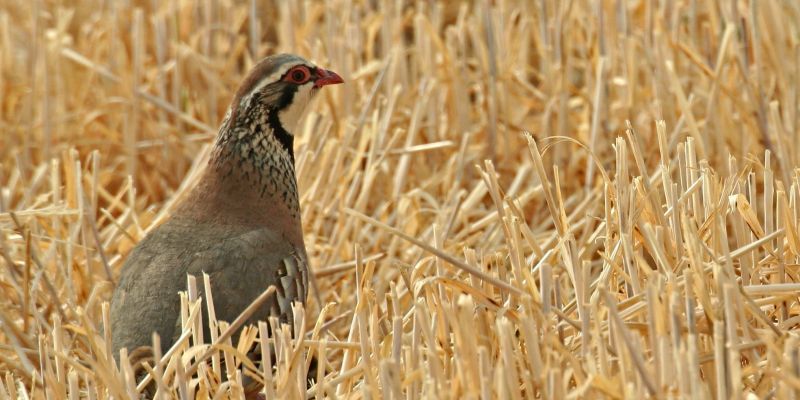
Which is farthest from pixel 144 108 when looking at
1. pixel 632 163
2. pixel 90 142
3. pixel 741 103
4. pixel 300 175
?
pixel 741 103

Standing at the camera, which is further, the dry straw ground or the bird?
the bird

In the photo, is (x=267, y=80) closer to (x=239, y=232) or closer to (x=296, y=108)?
(x=296, y=108)

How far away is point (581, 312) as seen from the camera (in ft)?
8.71

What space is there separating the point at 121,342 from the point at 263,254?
55 cm

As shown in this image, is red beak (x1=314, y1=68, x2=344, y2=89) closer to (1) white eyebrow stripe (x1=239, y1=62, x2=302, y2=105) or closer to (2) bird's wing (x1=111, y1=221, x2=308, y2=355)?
(1) white eyebrow stripe (x1=239, y1=62, x2=302, y2=105)

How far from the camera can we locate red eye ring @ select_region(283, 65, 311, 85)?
4.24 metres

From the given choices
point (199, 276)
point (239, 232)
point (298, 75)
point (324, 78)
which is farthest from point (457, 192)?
point (199, 276)

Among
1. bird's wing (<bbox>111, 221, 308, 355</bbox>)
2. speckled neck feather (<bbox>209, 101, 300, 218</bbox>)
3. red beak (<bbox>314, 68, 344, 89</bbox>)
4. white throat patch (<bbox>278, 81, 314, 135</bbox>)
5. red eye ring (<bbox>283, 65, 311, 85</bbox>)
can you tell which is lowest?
bird's wing (<bbox>111, 221, 308, 355</bbox>)

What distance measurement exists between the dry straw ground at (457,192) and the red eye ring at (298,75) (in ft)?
1.51

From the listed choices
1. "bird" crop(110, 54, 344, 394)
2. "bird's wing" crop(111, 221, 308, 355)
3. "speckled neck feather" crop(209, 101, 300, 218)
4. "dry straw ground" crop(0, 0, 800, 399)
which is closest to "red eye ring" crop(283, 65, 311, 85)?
"bird" crop(110, 54, 344, 394)

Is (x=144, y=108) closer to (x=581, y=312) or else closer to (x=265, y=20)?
(x=265, y=20)

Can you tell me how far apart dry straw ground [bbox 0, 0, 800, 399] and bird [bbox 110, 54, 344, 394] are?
0.59 feet

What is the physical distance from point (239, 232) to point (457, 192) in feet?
3.93

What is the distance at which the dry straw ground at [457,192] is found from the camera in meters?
2.63
